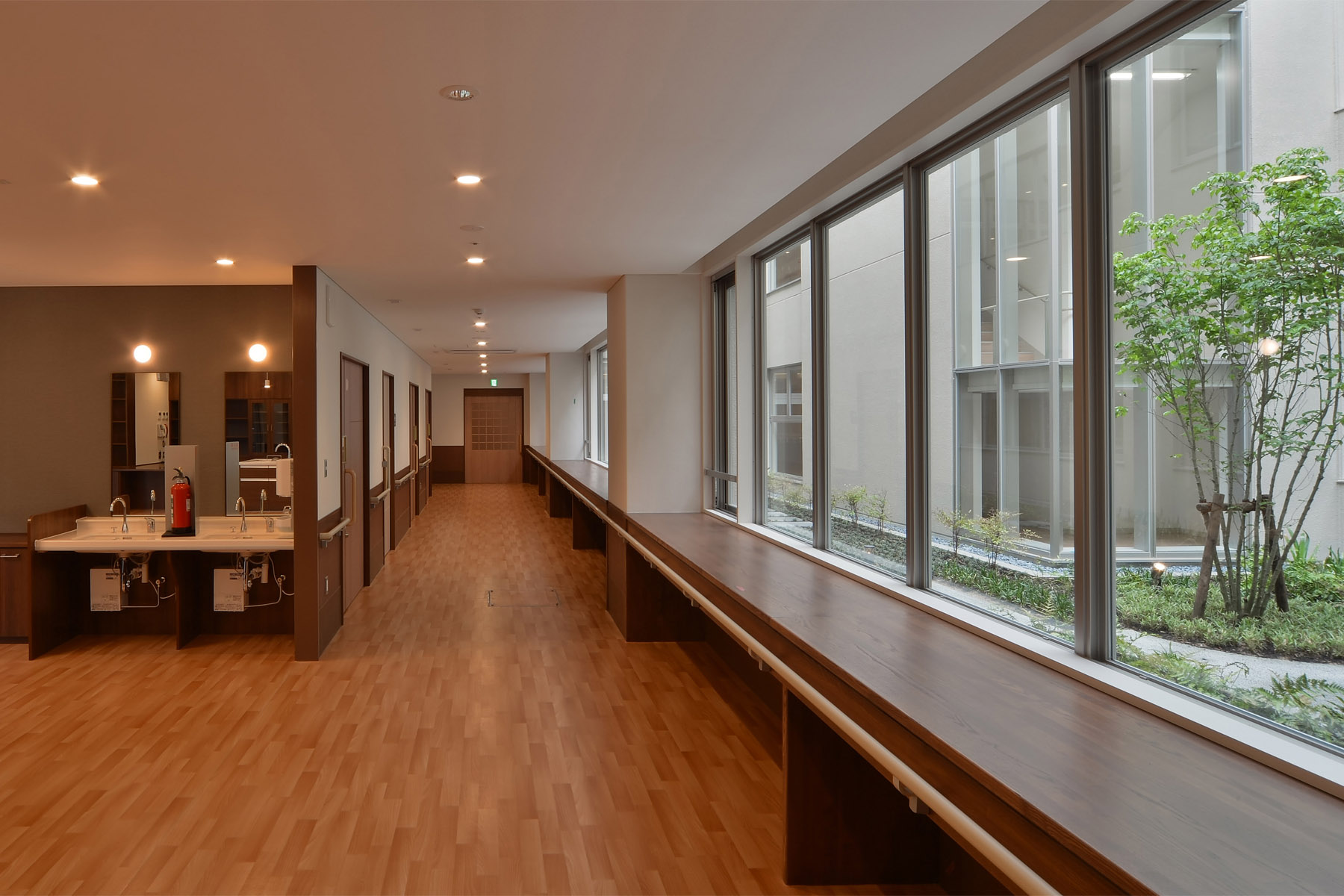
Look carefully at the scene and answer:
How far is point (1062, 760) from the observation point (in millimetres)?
1674

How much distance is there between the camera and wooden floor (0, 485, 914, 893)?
9.10 ft

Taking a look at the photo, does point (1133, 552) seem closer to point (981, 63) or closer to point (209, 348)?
point (981, 63)

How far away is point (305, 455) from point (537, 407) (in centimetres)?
1193

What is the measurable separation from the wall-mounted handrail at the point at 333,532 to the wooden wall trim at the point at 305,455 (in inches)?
4.6

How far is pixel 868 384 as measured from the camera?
3746mm

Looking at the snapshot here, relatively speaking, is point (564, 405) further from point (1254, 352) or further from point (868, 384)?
point (1254, 352)

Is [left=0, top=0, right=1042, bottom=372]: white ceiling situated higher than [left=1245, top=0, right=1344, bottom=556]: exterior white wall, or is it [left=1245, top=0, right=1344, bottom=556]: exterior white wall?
[left=0, top=0, right=1042, bottom=372]: white ceiling

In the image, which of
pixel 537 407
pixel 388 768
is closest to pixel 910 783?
pixel 388 768

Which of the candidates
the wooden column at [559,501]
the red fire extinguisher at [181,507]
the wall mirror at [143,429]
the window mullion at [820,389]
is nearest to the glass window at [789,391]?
the window mullion at [820,389]

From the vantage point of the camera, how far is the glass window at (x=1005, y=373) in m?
2.43

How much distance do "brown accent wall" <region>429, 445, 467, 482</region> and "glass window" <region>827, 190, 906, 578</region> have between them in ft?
51.1

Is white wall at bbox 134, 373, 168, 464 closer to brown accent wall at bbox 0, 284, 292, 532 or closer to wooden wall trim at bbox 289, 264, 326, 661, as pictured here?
brown accent wall at bbox 0, 284, 292, 532

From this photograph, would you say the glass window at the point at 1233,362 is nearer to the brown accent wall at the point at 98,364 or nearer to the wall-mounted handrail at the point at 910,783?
the wall-mounted handrail at the point at 910,783

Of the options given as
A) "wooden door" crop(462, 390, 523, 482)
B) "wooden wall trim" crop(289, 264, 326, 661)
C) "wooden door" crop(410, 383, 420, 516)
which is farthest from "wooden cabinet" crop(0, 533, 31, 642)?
"wooden door" crop(462, 390, 523, 482)
